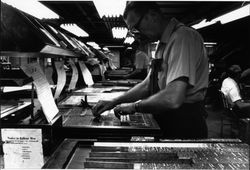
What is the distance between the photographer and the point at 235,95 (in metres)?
4.98

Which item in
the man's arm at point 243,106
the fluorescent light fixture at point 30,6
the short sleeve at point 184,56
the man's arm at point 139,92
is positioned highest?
the fluorescent light fixture at point 30,6

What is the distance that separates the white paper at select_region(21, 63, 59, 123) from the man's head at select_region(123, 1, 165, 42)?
0.78 metres

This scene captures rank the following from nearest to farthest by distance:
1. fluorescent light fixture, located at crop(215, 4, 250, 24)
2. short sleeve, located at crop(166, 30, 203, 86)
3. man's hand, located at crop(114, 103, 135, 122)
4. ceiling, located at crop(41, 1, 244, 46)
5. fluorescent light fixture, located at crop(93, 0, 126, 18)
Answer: short sleeve, located at crop(166, 30, 203, 86)
man's hand, located at crop(114, 103, 135, 122)
fluorescent light fixture, located at crop(93, 0, 126, 18)
fluorescent light fixture, located at crop(215, 4, 250, 24)
ceiling, located at crop(41, 1, 244, 46)

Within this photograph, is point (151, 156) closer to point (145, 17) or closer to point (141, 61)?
point (145, 17)

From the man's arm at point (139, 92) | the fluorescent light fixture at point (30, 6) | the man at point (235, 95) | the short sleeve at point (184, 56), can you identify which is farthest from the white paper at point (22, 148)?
the man at point (235, 95)

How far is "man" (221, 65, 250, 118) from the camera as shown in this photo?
465 cm

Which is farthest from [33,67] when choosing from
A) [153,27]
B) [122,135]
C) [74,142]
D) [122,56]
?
[122,56]

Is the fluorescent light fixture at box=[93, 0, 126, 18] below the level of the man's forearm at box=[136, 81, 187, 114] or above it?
above

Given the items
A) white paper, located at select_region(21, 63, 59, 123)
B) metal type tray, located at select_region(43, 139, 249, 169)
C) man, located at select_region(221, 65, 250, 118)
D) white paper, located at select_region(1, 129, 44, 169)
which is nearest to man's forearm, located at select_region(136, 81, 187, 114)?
metal type tray, located at select_region(43, 139, 249, 169)

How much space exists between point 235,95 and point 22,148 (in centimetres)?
468

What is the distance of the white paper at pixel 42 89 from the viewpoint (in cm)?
122

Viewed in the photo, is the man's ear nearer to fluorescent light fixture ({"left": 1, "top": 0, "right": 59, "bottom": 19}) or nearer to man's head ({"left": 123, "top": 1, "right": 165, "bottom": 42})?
man's head ({"left": 123, "top": 1, "right": 165, "bottom": 42})

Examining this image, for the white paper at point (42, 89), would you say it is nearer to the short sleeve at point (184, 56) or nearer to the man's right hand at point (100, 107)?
the man's right hand at point (100, 107)

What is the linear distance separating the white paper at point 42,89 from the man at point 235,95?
3.96 meters
